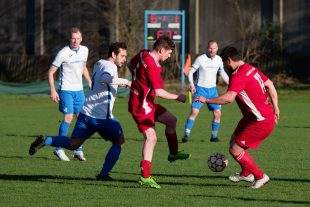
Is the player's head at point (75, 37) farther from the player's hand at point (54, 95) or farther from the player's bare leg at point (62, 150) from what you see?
the player's bare leg at point (62, 150)

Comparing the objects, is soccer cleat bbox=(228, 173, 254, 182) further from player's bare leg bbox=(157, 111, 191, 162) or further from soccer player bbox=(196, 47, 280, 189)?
player's bare leg bbox=(157, 111, 191, 162)

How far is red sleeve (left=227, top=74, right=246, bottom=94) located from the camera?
35.8ft

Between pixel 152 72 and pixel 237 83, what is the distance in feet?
3.30

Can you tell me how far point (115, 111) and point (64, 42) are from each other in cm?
1679

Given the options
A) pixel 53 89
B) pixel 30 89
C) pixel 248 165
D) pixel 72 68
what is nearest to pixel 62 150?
pixel 53 89

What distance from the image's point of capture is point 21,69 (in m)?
42.2

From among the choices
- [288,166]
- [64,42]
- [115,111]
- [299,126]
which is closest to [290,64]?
[64,42]

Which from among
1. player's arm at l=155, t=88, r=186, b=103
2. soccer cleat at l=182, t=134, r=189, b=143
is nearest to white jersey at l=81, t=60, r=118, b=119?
player's arm at l=155, t=88, r=186, b=103

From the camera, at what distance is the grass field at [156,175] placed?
33.8ft

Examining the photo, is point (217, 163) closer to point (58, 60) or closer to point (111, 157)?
point (111, 157)

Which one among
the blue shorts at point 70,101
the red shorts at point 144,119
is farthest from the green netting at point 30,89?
the red shorts at point 144,119

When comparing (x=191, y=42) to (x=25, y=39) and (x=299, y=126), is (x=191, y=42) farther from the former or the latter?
(x=299, y=126)

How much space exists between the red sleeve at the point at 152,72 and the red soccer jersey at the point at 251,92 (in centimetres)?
85

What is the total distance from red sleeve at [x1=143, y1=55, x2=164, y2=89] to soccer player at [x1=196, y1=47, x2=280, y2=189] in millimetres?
519
